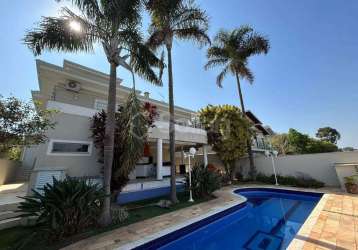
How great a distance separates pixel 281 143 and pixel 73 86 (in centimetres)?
4074

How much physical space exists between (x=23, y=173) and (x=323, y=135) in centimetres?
8217

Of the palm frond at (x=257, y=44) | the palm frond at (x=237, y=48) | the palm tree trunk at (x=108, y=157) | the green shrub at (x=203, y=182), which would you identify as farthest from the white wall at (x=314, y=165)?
the palm tree trunk at (x=108, y=157)

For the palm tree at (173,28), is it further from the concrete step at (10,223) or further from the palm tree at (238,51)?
the palm tree at (238,51)

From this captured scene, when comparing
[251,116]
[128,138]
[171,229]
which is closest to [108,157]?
[128,138]

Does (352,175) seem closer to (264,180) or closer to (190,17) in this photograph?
(264,180)

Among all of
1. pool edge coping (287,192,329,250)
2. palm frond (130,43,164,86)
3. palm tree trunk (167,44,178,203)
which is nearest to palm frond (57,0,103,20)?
palm frond (130,43,164,86)

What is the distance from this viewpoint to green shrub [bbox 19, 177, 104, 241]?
560 centimetres

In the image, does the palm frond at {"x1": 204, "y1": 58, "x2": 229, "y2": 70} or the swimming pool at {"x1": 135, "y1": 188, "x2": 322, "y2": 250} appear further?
the palm frond at {"x1": 204, "y1": 58, "x2": 229, "y2": 70}

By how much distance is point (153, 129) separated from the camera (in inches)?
543

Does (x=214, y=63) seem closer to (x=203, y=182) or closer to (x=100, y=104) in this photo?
(x=100, y=104)

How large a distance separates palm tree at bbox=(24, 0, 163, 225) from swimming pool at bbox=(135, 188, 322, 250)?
3.23 m

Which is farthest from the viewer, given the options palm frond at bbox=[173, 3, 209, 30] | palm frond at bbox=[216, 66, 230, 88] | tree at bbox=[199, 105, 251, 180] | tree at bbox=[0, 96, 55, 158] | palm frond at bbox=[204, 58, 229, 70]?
palm frond at bbox=[216, 66, 230, 88]

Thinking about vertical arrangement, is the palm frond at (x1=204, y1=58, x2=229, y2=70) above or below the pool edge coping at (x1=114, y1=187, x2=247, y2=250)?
above

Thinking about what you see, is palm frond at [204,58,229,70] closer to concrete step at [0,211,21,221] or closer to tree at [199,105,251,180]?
tree at [199,105,251,180]
